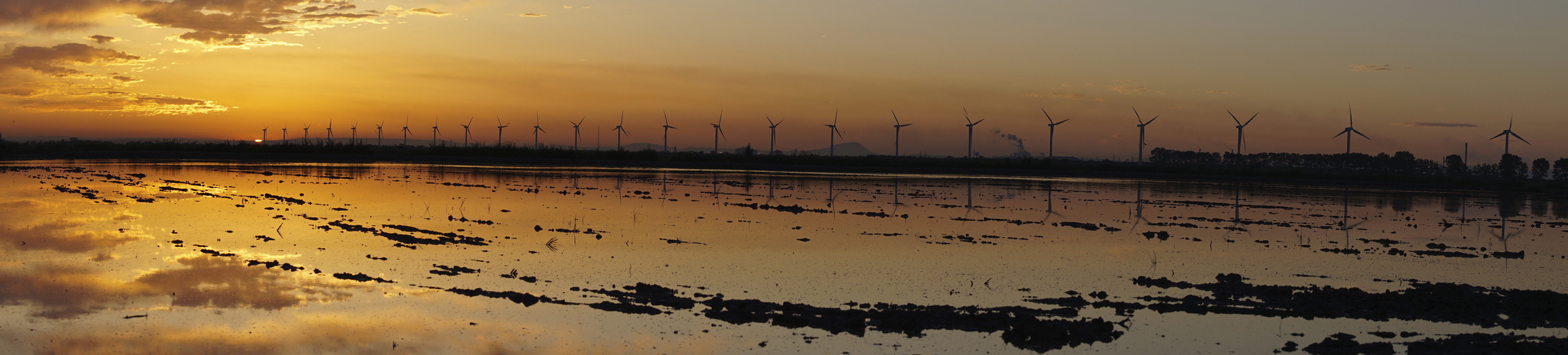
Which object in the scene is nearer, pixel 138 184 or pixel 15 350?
pixel 15 350

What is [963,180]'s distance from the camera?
60.7m

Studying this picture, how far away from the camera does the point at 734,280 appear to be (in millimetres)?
13852

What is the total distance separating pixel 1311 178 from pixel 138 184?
80427 mm

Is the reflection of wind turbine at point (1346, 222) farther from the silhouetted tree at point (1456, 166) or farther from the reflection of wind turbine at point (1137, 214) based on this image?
the silhouetted tree at point (1456, 166)

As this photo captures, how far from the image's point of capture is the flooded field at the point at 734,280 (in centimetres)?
1005

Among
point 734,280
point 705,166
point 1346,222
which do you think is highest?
point 705,166

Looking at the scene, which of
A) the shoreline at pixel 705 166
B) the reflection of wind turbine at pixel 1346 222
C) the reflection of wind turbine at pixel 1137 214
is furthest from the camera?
the shoreline at pixel 705 166

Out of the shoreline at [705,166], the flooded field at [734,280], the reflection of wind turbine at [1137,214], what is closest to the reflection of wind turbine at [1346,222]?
the flooded field at [734,280]

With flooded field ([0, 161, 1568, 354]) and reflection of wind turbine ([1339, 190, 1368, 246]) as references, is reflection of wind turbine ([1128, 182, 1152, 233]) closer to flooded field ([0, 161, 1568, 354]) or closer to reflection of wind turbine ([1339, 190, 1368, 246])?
flooded field ([0, 161, 1568, 354])

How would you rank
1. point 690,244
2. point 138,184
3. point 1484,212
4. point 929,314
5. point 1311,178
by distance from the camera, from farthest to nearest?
1. point 1311,178
2. point 1484,212
3. point 138,184
4. point 690,244
5. point 929,314

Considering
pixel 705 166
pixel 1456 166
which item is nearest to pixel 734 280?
pixel 705 166

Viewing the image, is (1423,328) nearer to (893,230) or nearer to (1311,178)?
(893,230)

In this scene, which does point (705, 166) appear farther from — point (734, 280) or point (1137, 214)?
point (734, 280)

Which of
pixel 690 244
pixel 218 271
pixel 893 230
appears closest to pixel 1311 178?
pixel 893 230
